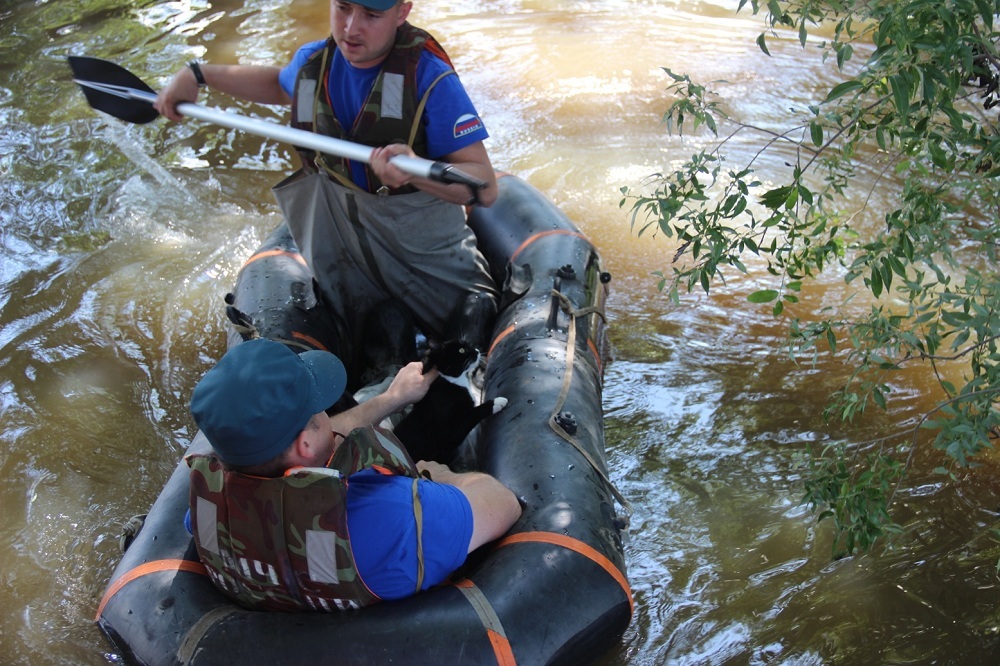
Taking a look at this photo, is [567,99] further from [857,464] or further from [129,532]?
[129,532]

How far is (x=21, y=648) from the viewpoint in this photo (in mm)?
3125

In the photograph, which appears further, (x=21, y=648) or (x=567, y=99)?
(x=567, y=99)

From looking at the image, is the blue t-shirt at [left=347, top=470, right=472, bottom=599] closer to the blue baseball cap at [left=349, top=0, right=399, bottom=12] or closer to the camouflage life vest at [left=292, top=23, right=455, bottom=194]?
the camouflage life vest at [left=292, top=23, right=455, bottom=194]

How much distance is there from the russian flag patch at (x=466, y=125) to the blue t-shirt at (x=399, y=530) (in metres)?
1.38

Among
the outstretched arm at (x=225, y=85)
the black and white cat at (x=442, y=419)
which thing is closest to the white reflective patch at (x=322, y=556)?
the black and white cat at (x=442, y=419)

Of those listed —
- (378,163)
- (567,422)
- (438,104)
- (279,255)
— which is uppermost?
(438,104)

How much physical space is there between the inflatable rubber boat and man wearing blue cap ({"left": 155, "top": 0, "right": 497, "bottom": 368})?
267mm

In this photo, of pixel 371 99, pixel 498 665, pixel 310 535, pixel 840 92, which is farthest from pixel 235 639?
pixel 840 92

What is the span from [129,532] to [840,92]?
260 cm

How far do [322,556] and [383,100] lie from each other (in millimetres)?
1715

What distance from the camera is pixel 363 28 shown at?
3.17m

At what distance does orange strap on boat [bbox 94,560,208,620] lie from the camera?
106 inches

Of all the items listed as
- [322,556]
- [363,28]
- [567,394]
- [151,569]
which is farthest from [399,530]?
[363,28]

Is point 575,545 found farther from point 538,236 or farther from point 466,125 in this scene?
point 538,236
